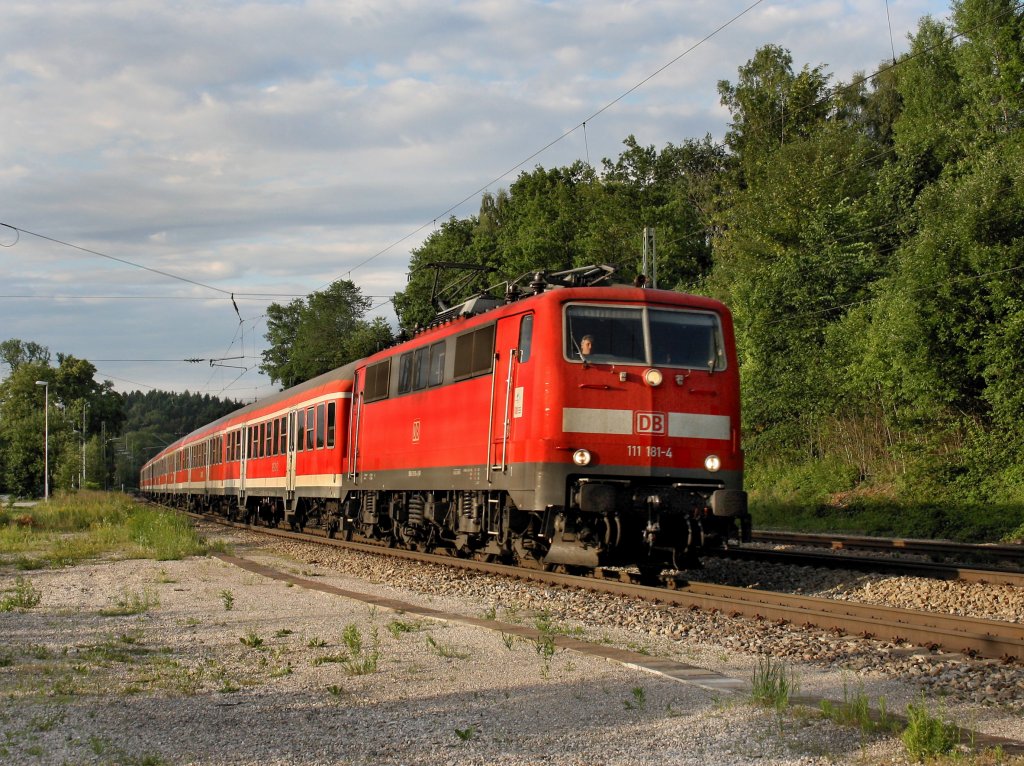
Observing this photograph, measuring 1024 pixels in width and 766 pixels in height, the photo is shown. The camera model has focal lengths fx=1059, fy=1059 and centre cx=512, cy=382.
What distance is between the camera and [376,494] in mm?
20516

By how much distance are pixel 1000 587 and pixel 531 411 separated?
582cm

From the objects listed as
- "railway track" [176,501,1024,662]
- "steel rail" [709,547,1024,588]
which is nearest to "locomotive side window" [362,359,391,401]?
"railway track" [176,501,1024,662]

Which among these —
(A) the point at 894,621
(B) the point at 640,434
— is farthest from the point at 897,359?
(A) the point at 894,621

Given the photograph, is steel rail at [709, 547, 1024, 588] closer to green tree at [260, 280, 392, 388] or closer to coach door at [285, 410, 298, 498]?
coach door at [285, 410, 298, 498]

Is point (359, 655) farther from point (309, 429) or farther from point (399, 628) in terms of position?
point (309, 429)

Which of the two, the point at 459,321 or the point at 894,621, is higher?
the point at 459,321

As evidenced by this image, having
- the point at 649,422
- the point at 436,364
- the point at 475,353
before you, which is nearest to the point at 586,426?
the point at 649,422

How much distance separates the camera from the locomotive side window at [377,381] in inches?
764

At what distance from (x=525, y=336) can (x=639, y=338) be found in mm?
1457

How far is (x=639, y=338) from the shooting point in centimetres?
1321

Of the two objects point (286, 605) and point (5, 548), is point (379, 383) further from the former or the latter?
point (5, 548)

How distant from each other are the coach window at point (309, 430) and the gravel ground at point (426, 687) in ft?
Answer: 41.1

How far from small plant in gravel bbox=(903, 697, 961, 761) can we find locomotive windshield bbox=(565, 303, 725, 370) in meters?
7.66

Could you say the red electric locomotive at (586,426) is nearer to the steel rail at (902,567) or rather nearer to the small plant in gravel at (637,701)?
the steel rail at (902,567)
